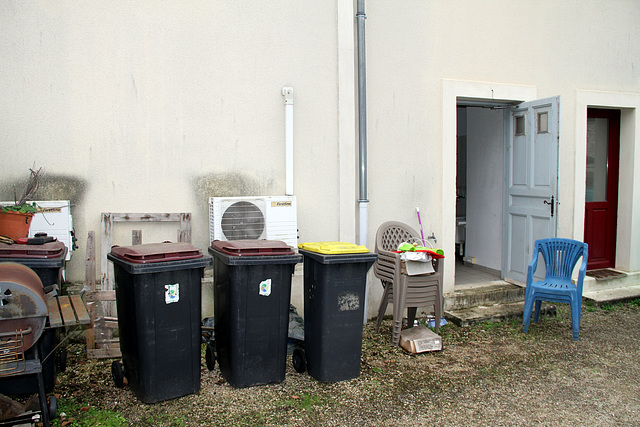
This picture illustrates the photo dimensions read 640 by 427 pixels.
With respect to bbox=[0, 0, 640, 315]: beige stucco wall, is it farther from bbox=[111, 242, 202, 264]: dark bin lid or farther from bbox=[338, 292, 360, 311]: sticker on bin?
bbox=[338, 292, 360, 311]: sticker on bin

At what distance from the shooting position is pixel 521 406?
12.4 ft

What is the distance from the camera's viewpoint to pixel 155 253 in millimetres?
3588

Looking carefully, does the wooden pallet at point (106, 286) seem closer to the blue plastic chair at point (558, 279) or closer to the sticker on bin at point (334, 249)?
the sticker on bin at point (334, 249)

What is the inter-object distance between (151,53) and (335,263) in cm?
274

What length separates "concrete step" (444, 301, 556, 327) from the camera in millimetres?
5660

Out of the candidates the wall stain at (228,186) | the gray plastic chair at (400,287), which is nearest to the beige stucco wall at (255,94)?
the wall stain at (228,186)

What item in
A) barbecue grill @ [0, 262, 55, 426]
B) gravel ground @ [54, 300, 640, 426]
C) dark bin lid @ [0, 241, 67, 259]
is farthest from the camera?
dark bin lid @ [0, 241, 67, 259]

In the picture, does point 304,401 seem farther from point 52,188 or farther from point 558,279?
point 558,279

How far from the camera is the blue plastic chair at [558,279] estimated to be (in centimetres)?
518

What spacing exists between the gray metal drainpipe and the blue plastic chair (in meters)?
1.86

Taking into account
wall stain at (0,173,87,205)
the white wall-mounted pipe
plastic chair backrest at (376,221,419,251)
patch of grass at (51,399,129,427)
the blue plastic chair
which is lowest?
patch of grass at (51,399,129,427)

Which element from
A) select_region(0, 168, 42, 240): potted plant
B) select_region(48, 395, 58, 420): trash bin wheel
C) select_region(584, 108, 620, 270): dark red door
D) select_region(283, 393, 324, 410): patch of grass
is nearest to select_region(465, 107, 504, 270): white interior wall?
select_region(584, 108, 620, 270): dark red door

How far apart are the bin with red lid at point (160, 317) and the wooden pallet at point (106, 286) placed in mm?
812

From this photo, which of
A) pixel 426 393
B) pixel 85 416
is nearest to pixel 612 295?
pixel 426 393
